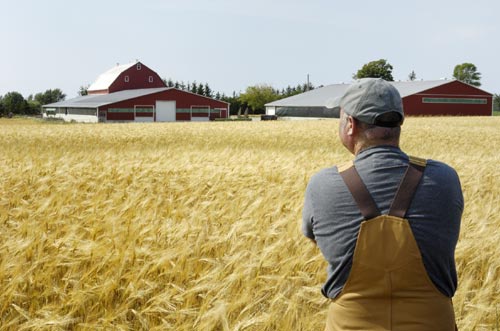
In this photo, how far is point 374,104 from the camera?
9.05 ft

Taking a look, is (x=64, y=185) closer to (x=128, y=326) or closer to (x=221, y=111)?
(x=128, y=326)

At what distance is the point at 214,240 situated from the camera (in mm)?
4910

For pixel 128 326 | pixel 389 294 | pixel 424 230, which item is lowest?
pixel 128 326

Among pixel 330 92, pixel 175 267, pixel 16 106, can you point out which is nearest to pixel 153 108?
pixel 330 92

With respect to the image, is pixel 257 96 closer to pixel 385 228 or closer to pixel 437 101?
pixel 437 101

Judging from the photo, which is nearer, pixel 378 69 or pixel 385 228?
pixel 385 228

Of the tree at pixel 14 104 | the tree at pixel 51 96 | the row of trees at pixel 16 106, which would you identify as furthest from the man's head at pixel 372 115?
the tree at pixel 51 96

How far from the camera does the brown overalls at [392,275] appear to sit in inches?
101

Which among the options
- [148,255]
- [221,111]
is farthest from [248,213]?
[221,111]

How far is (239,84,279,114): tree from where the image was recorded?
113m

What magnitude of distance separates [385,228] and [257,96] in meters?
111

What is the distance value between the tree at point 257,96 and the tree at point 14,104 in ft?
130

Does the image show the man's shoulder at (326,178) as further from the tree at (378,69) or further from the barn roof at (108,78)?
the tree at (378,69)

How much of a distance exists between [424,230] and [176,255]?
213 cm
